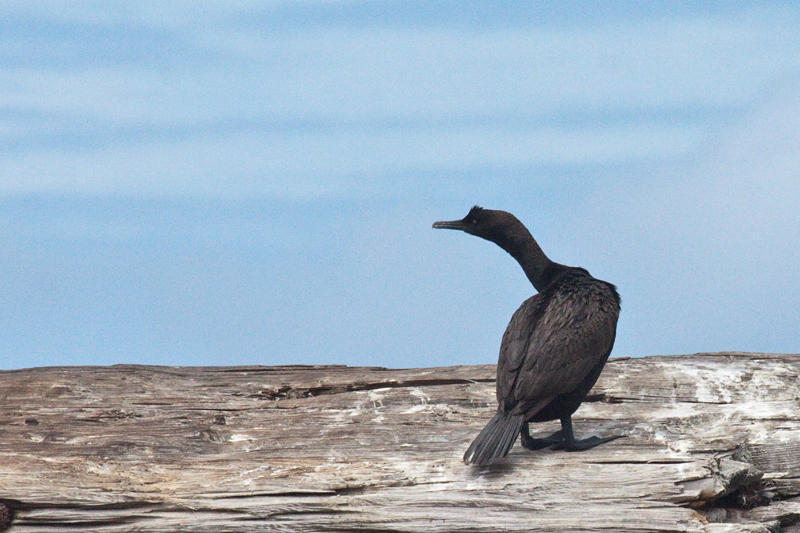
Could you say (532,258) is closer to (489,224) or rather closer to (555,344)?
(489,224)

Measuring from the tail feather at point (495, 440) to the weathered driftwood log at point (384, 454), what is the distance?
0.17m

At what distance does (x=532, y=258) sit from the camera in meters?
6.77

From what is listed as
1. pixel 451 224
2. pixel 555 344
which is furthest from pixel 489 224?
pixel 555 344

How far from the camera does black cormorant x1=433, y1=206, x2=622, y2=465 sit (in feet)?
18.8

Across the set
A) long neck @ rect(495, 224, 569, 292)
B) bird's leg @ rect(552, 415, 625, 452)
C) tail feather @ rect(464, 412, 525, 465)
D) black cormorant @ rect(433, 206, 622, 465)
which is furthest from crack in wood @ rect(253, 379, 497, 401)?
tail feather @ rect(464, 412, 525, 465)

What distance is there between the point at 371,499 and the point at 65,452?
229 centimetres

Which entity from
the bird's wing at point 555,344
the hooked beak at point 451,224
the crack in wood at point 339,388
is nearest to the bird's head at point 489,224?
the hooked beak at point 451,224

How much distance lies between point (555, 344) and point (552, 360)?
115 mm

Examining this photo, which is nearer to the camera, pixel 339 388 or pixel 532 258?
pixel 532 258

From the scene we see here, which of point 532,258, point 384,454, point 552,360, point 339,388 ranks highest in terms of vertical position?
point 532,258

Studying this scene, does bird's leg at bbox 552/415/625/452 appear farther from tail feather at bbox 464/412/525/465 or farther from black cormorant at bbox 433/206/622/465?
tail feather at bbox 464/412/525/465

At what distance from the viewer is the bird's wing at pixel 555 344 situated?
5766 millimetres

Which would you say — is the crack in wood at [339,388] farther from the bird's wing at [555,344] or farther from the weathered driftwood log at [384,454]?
the bird's wing at [555,344]

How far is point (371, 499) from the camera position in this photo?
5.63m
